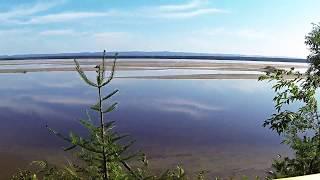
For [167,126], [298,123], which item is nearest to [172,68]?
[167,126]

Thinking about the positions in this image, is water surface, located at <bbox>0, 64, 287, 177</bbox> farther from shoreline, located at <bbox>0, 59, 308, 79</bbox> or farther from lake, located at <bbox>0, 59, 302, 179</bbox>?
shoreline, located at <bbox>0, 59, 308, 79</bbox>

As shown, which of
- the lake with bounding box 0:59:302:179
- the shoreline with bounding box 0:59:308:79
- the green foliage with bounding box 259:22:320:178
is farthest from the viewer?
the shoreline with bounding box 0:59:308:79

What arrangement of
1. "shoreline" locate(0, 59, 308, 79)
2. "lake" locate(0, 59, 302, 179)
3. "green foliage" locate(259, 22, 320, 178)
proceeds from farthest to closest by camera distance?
"shoreline" locate(0, 59, 308, 79), "lake" locate(0, 59, 302, 179), "green foliage" locate(259, 22, 320, 178)

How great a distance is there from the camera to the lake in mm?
14531

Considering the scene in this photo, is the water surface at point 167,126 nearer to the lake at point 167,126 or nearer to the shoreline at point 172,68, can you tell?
the lake at point 167,126

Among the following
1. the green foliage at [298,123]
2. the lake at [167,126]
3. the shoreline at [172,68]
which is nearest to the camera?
the green foliage at [298,123]

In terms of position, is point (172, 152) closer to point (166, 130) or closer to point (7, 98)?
point (166, 130)

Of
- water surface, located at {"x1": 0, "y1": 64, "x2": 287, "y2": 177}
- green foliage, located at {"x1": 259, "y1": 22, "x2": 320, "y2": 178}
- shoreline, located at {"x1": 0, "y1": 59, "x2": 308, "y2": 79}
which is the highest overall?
green foliage, located at {"x1": 259, "y1": 22, "x2": 320, "y2": 178}

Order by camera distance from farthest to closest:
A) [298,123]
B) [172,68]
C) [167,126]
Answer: [172,68] → [167,126] → [298,123]

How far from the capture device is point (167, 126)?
63.9 feet

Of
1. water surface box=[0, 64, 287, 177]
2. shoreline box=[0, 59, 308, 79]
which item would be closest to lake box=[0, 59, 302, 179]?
water surface box=[0, 64, 287, 177]

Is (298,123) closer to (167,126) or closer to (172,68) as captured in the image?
(167,126)

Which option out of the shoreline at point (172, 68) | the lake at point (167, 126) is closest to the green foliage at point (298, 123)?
the lake at point (167, 126)

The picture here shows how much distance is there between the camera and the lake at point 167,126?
14.5 meters
